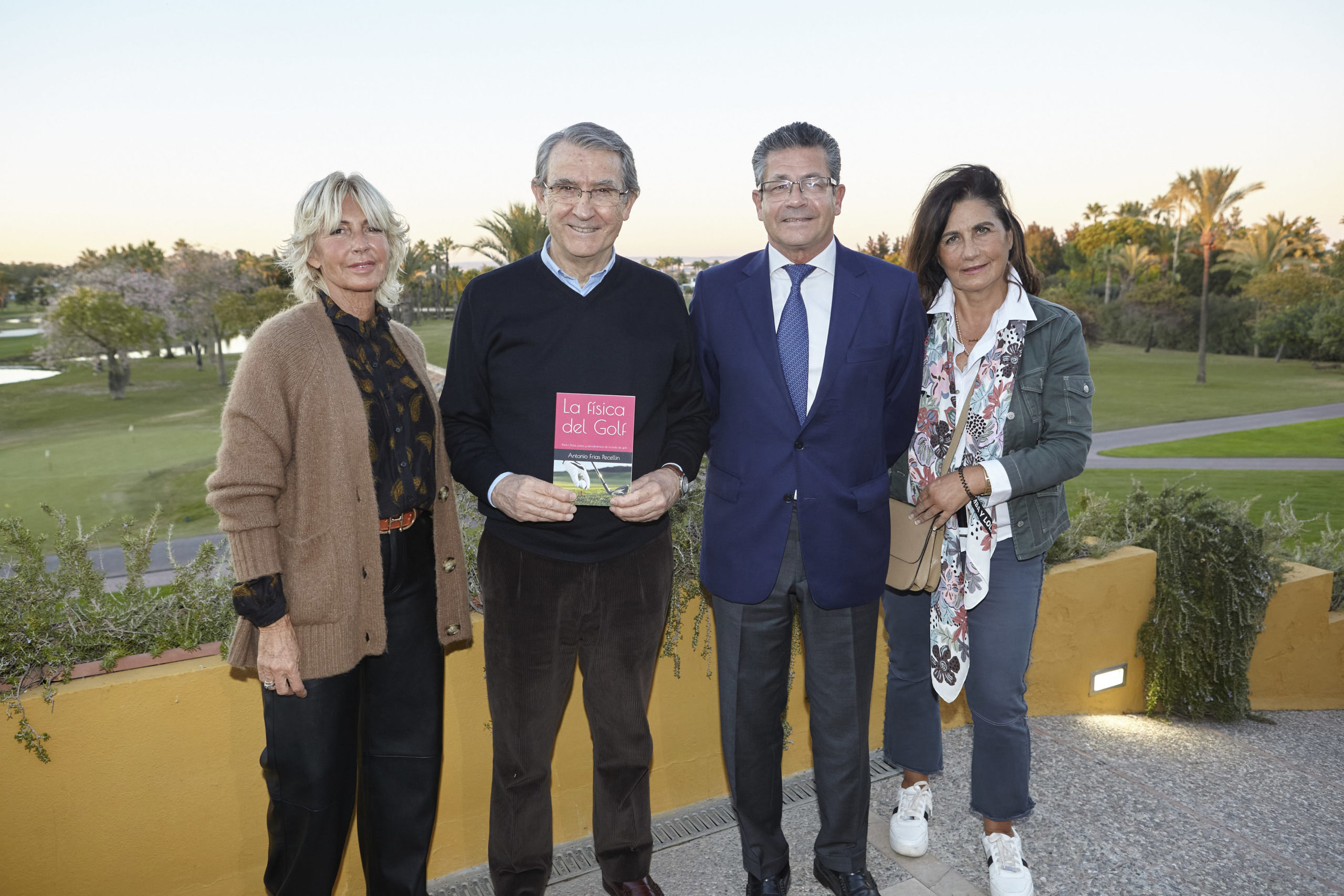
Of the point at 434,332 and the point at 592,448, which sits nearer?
the point at 592,448

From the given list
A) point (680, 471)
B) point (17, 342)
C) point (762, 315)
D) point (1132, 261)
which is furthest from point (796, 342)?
point (1132, 261)

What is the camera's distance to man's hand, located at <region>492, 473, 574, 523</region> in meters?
1.92

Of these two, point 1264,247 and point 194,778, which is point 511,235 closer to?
point 194,778

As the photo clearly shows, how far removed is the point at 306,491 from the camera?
72.7 inches

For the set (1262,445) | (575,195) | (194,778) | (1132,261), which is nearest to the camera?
(575,195)

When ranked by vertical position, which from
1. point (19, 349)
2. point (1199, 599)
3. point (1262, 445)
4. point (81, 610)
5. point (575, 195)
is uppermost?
point (575, 195)

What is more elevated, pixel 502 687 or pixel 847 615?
pixel 847 615

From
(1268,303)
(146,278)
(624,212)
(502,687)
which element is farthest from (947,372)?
(1268,303)

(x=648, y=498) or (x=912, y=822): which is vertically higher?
(x=648, y=498)

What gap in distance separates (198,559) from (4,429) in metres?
31.8

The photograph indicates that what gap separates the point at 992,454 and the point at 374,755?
2.02 m

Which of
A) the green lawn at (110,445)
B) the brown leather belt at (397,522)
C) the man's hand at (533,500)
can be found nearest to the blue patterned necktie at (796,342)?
the man's hand at (533,500)

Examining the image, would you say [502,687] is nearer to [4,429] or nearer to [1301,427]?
[1301,427]

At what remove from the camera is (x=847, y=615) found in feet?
7.38
